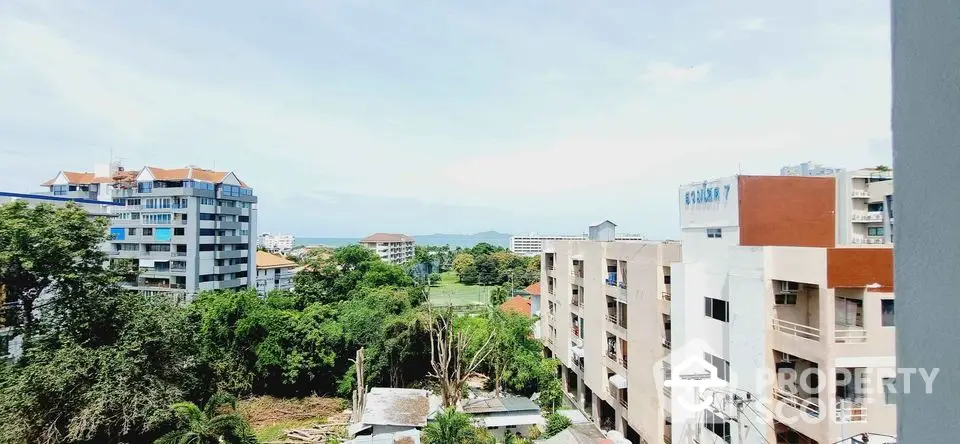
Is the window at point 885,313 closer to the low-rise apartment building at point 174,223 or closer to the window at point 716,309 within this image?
the window at point 716,309

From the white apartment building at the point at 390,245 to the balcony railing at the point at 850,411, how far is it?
229ft

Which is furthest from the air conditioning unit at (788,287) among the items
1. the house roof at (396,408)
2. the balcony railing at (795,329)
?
the house roof at (396,408)

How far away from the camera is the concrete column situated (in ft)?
2.22

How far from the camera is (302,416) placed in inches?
608

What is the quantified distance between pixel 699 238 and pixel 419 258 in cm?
5399

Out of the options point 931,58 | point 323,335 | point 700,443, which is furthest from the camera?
point 323,335

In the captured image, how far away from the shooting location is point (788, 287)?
8078 millimetres

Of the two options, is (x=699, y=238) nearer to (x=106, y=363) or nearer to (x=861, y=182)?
(x=106, y=363)

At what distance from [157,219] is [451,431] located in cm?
2263

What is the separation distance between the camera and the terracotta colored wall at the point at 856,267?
6953 mm

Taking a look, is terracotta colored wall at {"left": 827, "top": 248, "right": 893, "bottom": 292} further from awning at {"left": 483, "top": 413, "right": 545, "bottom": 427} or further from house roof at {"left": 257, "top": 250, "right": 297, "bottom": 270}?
house roof at {"left": 257, "top": 250, "right": 297, "bottom": 270}

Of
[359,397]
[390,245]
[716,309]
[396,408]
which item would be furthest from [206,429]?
[390,245]

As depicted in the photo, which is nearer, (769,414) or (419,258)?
(769,414)

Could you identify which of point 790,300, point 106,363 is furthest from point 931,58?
point 106,363
